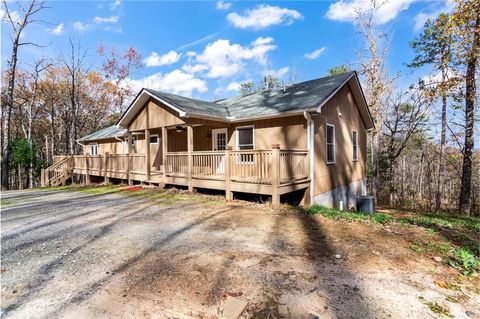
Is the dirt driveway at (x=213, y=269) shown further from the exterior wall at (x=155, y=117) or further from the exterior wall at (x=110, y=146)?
the exterior wall at (x=110, y=146)

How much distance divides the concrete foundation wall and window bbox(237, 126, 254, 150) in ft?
11.4

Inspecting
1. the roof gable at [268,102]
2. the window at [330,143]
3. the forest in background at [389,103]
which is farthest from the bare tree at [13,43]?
the window at [330,143]

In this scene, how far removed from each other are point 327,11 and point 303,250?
54.5 ft

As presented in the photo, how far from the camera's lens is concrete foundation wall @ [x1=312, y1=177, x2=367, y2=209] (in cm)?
1023

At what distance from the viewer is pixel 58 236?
530cm

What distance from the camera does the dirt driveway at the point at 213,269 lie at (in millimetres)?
2744

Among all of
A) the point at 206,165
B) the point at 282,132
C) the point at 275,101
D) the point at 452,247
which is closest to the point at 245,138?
the point at 282,132

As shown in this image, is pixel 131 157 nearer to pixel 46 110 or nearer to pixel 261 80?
pixel 46 110

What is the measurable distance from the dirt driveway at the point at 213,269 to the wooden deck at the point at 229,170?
5.90 feet

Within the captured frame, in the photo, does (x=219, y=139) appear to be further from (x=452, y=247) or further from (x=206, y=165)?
(x=452, y=247)

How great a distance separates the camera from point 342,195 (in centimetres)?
1217

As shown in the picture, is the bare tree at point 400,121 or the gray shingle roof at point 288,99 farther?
the bare tree at point 400,121

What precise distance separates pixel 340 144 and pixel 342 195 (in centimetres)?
253

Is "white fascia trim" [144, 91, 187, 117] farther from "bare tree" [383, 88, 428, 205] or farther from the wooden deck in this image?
"bare tree" [383, 88, 428, 205]
